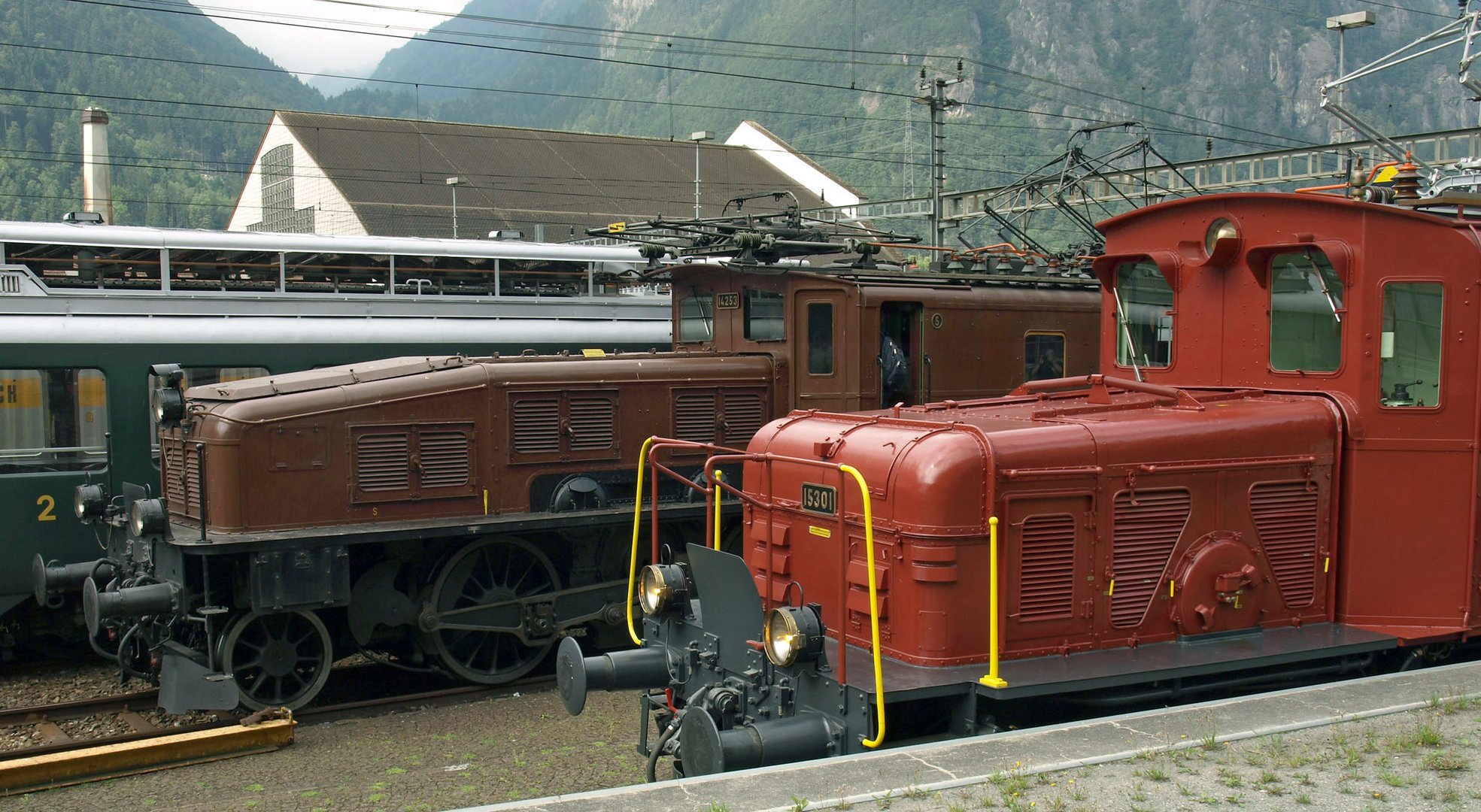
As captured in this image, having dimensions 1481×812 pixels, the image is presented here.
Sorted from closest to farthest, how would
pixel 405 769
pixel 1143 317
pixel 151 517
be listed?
1. pixel 1143 317
2. pixel 405 769
3. pixel 151 517

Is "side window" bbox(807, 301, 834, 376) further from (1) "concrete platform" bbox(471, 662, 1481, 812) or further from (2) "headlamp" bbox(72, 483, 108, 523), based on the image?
(2) "headlamp" bbox(72, 483, 108, 523)

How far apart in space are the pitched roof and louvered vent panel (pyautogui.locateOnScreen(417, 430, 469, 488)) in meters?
24.4

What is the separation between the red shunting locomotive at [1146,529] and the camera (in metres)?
5.22

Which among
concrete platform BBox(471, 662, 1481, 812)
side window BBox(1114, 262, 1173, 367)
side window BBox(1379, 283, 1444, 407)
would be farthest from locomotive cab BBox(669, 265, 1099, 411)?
concrete platform BBox(471, 662, 1481, 812)

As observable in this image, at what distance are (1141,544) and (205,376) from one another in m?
8.43

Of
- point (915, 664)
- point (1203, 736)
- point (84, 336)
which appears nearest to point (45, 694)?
point (84, 336)

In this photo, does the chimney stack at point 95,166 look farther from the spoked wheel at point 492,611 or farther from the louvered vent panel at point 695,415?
the louvered vent panel at point 695,415

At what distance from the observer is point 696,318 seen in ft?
34.2

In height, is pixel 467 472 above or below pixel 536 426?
below

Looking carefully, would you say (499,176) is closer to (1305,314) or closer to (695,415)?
(695,415)

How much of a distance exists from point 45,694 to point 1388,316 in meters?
9.83

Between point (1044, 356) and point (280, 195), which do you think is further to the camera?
point (280, 195)

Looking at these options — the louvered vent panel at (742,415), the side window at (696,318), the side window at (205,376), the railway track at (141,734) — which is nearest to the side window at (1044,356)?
the louvered vent panel at (742,415)

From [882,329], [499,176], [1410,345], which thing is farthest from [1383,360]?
[499,176]
